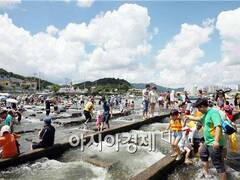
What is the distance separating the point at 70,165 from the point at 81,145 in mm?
2692

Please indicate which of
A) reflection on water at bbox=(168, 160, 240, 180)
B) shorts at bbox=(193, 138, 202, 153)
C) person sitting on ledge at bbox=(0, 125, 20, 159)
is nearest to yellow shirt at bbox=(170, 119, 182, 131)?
shorts at bbox=(193, 138, 202, 153)

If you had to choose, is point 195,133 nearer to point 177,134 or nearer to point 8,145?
point 177,134

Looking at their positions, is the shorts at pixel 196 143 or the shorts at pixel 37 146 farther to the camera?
the shorts at pixel 37 146

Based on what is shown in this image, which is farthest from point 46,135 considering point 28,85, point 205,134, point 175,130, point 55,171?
point 28,85

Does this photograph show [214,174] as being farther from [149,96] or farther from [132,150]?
[149,96]

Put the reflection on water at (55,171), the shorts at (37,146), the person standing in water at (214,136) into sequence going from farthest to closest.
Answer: the shorts at (37,146) → the reflection on water at (55,171) → the person standing in water at (214,136)

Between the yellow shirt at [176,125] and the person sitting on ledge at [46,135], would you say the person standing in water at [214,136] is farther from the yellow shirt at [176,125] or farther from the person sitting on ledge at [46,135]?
the person sitting on ledge at [46,135]

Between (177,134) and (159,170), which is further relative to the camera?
(177,134)

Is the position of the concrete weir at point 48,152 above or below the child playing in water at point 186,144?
below

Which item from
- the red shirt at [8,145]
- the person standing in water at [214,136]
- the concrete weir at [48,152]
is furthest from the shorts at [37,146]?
the person standing in water at [214,136]

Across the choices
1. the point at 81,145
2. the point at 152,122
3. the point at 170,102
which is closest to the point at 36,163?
the point at 81,145

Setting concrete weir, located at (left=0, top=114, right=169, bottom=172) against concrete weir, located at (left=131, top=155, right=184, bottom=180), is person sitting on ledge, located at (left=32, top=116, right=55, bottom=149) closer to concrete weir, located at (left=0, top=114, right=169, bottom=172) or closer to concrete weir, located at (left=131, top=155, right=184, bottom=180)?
concrete weir, located at (left=0, top=114, right=169, bottom=172)

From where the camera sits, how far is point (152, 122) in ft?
67.7

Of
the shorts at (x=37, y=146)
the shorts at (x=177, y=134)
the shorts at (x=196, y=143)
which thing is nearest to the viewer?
the shorts at (x=177, y=134)
